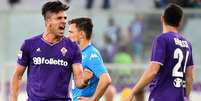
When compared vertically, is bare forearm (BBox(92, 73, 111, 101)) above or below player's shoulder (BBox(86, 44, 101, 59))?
below

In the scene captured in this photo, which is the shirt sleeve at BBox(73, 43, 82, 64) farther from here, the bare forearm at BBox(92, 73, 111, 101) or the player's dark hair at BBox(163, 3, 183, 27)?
the player's dark hair at BBox(163, 3, 183, 27)

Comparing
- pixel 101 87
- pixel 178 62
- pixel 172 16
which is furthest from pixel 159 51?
pixel 101 87

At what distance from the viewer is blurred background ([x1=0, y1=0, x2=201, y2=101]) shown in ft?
58.6

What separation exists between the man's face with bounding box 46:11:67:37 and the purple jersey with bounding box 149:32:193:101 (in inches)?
48.9

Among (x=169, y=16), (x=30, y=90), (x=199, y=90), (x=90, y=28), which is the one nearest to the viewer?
(x=30, y=90)

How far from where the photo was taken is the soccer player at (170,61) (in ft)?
33.6

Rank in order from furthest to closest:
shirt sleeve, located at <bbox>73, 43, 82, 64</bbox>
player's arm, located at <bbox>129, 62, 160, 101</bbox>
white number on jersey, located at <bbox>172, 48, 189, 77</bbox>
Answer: white number on jersey, located at <bbox>172, 48, 189, 77</bbox> → player's arm, located at <bbox>129, 62, 160, 101</bbox> → shirt sleeve, located at <bbox>73, 43, 82, 64</bbox>

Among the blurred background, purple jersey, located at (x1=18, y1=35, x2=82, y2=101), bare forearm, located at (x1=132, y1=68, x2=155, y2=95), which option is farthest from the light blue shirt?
the blurred background

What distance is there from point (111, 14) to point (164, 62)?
26.5 feet

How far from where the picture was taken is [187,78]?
420 inches

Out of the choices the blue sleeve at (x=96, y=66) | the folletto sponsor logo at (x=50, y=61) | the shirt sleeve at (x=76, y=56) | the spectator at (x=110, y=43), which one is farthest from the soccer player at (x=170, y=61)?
the spectator at (x=110, y=43)

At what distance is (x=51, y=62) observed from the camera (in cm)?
966

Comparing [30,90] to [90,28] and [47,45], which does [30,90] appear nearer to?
[47,45]

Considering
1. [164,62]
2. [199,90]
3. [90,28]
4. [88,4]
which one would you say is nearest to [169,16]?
[164,62]
